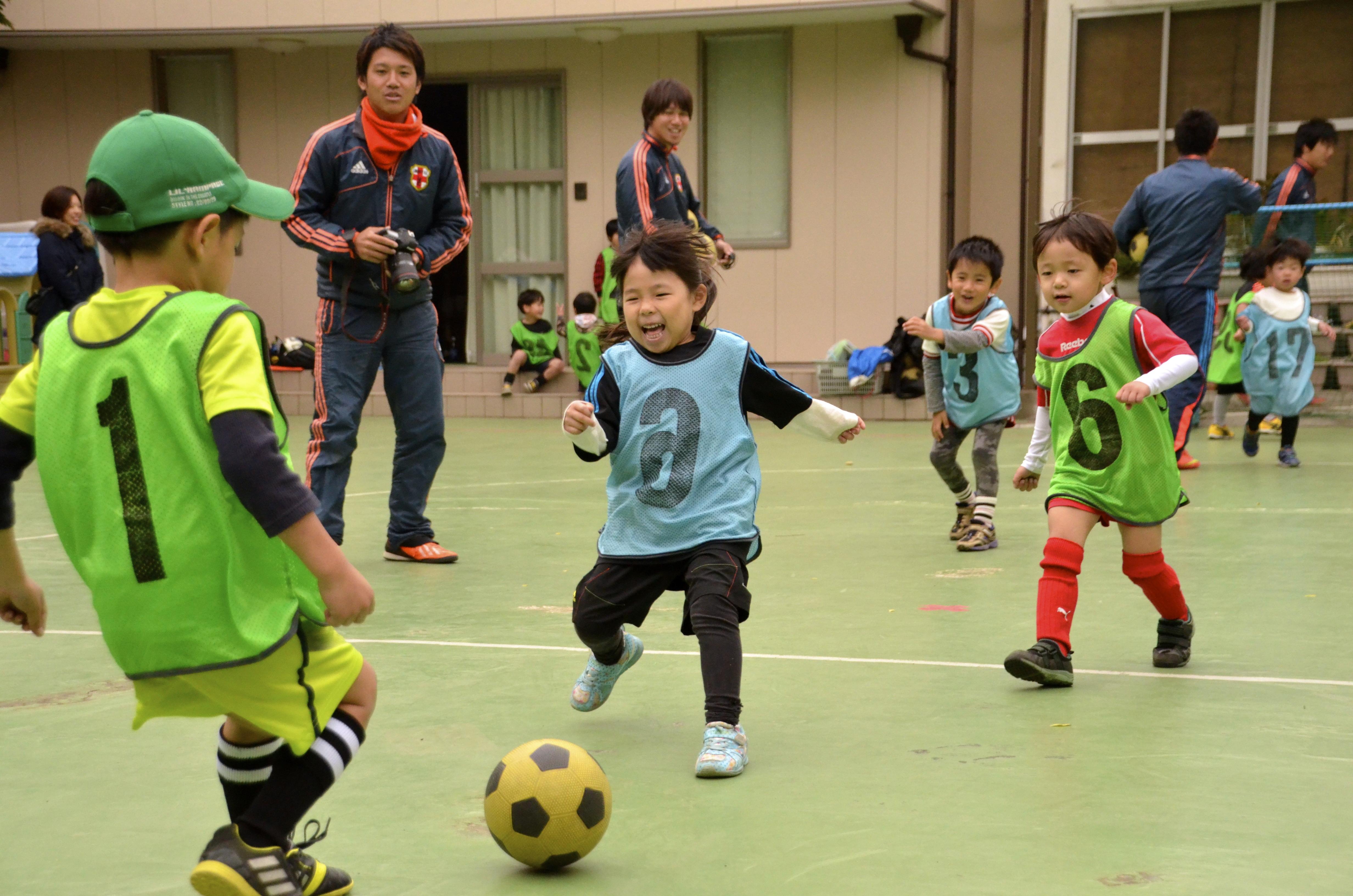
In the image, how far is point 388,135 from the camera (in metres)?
5.39

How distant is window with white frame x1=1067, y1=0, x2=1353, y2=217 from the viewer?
12.8 metres

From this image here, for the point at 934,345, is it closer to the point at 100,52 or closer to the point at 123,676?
the point at 123,676

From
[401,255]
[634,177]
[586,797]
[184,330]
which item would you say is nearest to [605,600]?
[586,797]

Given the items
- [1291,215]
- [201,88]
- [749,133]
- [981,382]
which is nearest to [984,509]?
[981,382]

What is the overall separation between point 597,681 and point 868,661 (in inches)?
36.7

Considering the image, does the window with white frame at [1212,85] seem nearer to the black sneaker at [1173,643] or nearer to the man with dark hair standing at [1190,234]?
the man with dark hair standing at [1190,234]

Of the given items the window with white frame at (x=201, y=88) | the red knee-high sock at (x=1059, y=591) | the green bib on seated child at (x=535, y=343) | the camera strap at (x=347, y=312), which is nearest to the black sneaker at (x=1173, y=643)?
the red knee-high sock at (x=1059, y=591)

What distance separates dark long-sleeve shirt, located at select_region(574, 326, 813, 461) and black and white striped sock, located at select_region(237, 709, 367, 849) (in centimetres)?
123

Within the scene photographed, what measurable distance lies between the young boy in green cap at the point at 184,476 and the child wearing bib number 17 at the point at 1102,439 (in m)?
2.26

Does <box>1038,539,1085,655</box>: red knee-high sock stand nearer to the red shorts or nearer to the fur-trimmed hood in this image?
the red shorts

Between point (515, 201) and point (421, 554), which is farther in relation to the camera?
point (515, 201)

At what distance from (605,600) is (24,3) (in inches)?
545

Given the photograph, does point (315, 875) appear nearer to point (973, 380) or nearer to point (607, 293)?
point (973, 380)

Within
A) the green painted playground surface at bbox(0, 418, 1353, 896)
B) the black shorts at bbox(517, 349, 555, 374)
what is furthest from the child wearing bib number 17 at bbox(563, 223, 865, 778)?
the black shorts at bbox(517, 349, 555, 374)
